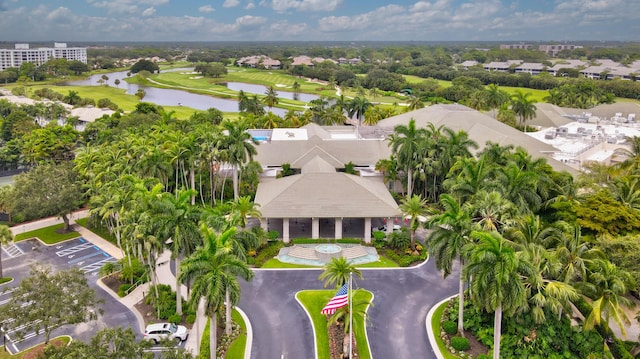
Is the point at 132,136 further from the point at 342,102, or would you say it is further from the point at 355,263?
the point at 342,102

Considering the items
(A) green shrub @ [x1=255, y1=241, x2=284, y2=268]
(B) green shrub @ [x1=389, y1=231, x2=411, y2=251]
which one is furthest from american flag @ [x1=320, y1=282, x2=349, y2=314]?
(B) green shrub @ [x1=389, y1=231, x2=411, y2=251]

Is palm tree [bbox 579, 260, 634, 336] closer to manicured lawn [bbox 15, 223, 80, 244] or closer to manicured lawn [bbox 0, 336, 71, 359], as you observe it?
manicured lawn [bbox 0, 336, 71, 359]

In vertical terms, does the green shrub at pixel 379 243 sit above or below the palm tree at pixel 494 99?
below

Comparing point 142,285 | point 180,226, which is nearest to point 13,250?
point 142,285

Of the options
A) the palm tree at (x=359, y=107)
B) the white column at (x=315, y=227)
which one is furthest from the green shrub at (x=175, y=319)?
the palm tree at (x=359, y=107)

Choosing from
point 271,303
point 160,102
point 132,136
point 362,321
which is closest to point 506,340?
point 362,321

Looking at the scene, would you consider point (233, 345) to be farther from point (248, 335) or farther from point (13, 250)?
point (13, 250)

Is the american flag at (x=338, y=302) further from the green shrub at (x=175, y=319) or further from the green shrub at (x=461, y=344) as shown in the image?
the green shrub at (x=175, y=319)
